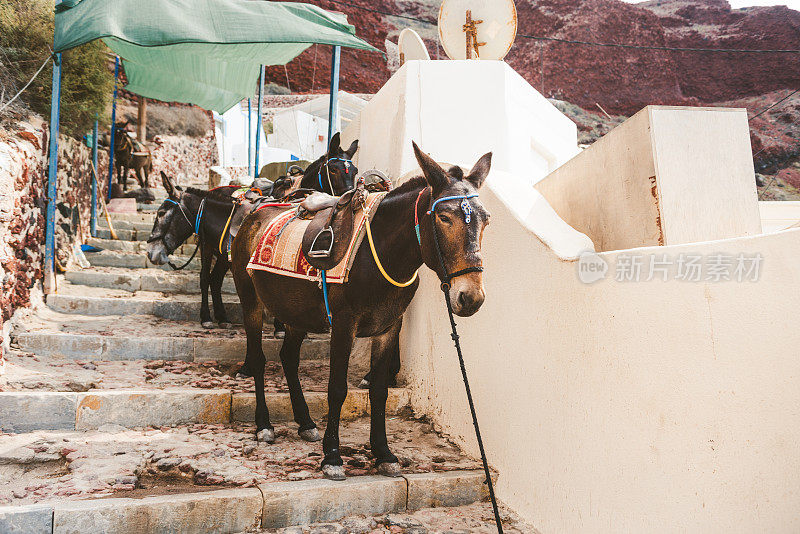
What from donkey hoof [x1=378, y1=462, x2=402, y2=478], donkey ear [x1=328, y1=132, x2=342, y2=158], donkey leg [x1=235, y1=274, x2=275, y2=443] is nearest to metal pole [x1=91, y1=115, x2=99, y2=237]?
donkey ear [x1=328, y1=132, x2=342, y2=158]

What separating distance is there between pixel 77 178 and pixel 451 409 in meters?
6.35

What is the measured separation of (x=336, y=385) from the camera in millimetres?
3141

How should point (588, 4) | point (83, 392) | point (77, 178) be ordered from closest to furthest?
point (83, 392), point (77, 178), point (588, 4)

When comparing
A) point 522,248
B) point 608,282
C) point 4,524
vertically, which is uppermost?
point 522,248

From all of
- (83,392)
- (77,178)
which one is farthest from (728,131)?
(77,178)

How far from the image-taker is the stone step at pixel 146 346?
15.0ft

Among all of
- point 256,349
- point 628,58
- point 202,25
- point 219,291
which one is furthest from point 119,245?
point 628,58

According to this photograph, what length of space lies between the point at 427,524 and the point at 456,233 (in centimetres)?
167

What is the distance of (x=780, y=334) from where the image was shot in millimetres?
1791

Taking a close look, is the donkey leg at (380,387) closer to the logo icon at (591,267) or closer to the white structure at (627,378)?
the white structure at (627,378)

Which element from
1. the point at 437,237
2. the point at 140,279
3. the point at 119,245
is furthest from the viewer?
the point at 119,245

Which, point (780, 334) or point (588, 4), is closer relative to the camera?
point (780, 334)

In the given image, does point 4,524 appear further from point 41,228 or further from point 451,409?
point 41,228

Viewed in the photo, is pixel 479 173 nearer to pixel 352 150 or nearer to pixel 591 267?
pixel 591 267
